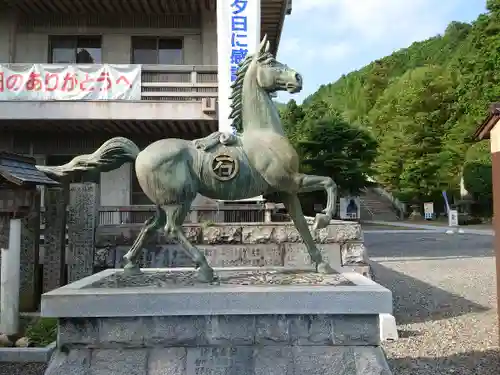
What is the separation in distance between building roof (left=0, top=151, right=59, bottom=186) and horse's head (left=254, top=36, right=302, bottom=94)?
3.10 metres

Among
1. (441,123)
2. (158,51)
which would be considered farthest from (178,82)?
(441,123)

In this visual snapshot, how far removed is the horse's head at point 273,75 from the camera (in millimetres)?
4160

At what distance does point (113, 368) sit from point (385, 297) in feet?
6.77

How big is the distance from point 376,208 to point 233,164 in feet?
127

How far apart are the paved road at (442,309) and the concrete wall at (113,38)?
23.9ft

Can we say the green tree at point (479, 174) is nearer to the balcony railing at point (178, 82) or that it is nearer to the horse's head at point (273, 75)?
the balcony railing at point (178, 82)

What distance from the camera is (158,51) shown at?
1270cm

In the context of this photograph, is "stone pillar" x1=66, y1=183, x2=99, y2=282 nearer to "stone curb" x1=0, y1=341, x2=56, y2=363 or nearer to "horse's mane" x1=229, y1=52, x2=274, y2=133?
"stone curb" x1=0, y1=341, x2=56, y2=363

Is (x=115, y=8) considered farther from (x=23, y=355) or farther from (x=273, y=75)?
(x=273, y=75)

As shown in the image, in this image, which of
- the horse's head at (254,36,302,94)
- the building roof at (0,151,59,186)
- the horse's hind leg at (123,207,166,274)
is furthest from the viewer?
the building roof at (0,151,59,186)

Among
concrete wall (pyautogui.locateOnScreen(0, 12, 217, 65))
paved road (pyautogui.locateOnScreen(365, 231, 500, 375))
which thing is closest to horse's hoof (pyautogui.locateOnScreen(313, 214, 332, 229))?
paved road (pyautogui.locateOnScreen(365, 231, 500, 375))

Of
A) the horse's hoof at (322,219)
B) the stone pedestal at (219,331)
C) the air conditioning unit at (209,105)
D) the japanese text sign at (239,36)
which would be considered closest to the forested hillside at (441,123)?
the japanese text sign at (239,36)

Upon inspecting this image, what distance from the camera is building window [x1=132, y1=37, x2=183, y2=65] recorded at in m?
12.7

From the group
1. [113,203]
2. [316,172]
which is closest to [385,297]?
[113,203]
